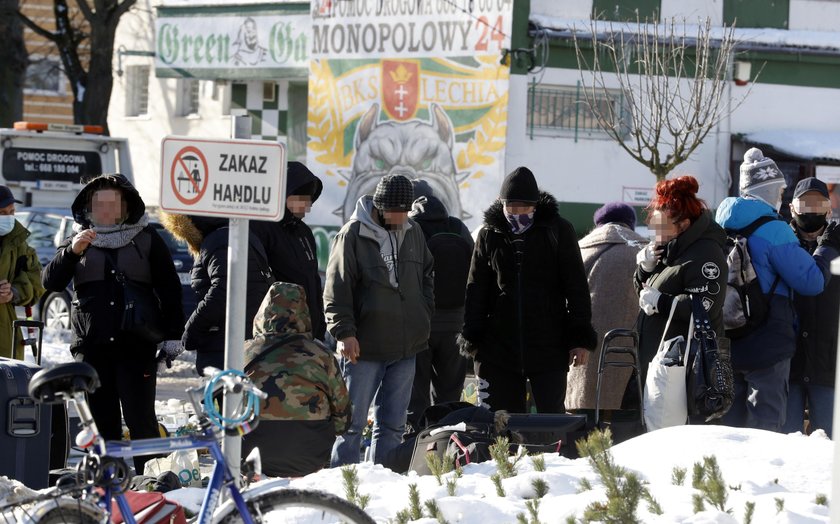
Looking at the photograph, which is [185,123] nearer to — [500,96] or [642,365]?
[500,96]

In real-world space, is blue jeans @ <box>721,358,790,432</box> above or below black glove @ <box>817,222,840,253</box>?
below

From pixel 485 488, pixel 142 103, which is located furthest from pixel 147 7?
pixel 485 488

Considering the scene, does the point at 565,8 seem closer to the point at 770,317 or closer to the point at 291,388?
the point at 770,317

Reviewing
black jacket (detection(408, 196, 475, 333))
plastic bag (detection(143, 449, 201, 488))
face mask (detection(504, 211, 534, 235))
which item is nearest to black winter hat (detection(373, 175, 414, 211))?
face mask (detection(504, 211, 534, 235))

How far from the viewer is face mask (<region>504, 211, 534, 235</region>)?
778 cm

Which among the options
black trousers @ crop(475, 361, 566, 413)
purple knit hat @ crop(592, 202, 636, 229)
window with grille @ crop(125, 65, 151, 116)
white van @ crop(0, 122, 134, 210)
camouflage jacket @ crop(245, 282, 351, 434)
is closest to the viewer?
camouflage jacket @ crop(245, 282, 351, 434)

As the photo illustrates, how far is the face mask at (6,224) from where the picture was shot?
8.91 meters

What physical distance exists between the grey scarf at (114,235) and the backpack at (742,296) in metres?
3.27

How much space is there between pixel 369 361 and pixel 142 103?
2402 cm

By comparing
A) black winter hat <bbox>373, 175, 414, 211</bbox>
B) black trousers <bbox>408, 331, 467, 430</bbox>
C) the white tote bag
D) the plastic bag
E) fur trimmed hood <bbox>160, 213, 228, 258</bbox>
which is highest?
black winter hat <bbox>373, 175, 414, 211</bbox>

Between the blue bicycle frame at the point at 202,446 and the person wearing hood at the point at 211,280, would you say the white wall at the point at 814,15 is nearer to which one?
the person wearing hood at the point at 211,280

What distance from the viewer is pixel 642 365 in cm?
741

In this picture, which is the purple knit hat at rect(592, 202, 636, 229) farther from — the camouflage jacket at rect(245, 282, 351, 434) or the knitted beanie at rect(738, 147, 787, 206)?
the camouflage jacket at rect(245, 282, 351, 434)

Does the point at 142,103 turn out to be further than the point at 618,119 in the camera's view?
Yes
